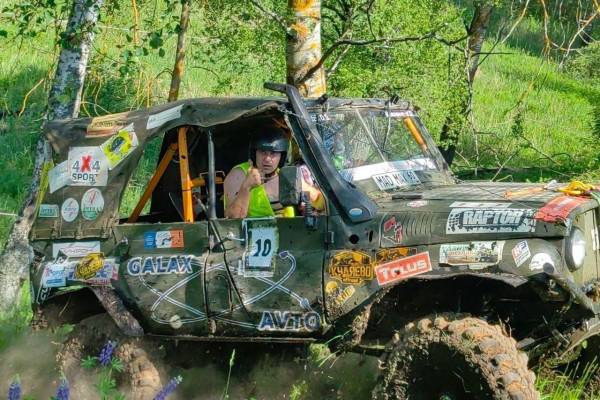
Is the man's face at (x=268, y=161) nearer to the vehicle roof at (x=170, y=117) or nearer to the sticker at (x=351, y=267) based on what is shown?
the vehicle roof at (x=170, y=117)

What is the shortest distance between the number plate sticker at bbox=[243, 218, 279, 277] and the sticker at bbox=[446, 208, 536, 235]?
3.61 ft

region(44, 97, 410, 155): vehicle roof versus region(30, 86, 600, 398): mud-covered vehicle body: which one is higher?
region(44, 97, 410, 155): vehicle roof

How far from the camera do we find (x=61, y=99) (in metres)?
8.91

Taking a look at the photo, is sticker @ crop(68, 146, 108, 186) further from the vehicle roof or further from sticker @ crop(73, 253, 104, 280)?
sticker @ crop(73, 253, 104, 280)

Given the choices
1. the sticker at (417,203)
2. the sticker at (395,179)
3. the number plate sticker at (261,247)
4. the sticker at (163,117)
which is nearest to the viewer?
the sticker at (417,203)

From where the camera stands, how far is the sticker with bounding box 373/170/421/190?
6641 millimetres

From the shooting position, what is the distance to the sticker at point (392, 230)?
5922mm

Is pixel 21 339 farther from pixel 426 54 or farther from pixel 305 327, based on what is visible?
A: pixel 426 54

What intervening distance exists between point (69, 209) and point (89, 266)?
0.46m

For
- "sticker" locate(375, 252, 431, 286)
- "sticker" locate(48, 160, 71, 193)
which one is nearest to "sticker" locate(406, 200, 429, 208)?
"sticker" locate(375, 252, 431, 286)

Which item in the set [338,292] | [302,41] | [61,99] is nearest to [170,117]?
[338,292]

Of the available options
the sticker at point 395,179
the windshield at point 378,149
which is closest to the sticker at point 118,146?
the windshield at point 378,149

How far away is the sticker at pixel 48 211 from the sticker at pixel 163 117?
0.91 meters

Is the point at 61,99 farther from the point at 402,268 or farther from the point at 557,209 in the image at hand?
the point at 557,209
